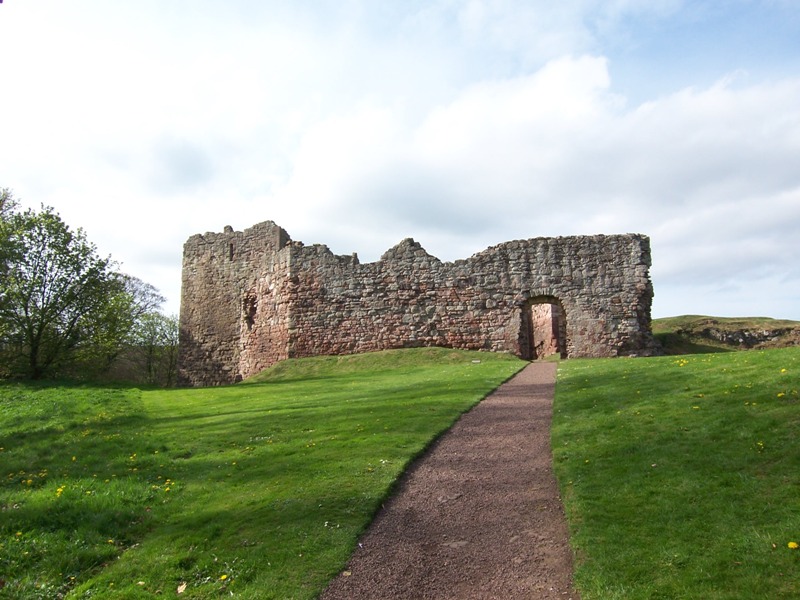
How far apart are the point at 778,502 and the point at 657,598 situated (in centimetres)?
212

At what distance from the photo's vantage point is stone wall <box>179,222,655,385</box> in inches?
990

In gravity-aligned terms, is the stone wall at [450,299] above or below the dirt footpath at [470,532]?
above

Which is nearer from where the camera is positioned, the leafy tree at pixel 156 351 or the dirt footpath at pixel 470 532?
the dirt footpath at pixel 470 532

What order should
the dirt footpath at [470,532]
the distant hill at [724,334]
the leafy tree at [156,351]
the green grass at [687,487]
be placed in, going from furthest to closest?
the leafy tree at [156,351]
the distant hill at [724,334]
the dirt footpath at [470,532]
the green grass at [687,487]

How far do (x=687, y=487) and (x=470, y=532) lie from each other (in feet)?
8.20

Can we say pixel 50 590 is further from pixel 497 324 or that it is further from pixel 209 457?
pixel 497 324

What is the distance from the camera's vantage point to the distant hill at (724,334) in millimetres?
31984

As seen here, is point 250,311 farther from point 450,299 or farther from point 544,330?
point 544,330

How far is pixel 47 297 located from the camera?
28422mm

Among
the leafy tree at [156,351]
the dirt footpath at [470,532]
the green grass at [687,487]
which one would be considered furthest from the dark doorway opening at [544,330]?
the leafy tree at [156,351]

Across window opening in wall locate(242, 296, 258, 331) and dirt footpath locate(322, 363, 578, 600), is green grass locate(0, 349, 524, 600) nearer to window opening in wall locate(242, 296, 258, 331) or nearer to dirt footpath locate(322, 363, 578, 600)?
dirt footpath locate(322, 363, 578, 600)

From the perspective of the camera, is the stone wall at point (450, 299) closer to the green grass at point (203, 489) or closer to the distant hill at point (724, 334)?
the distant hill at point (724, 334)

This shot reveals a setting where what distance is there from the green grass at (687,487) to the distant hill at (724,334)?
22.1 metres

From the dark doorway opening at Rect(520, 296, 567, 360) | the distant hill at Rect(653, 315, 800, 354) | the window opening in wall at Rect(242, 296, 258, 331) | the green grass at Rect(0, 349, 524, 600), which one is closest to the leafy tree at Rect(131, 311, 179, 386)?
the window opening in wall at Rect(242, 296, 258, 331)
